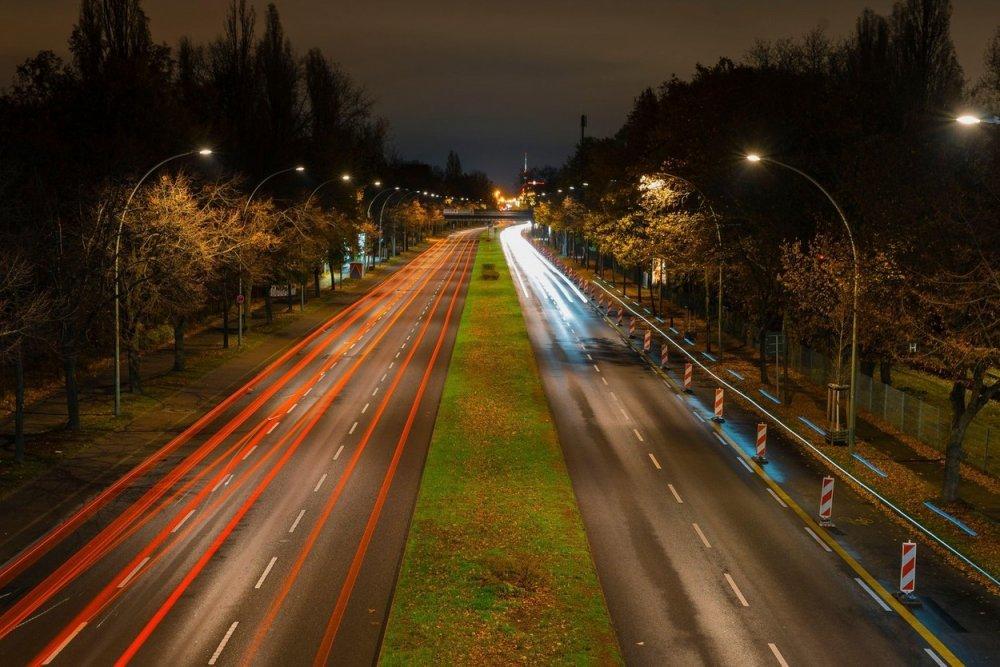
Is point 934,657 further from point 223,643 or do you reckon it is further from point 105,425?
point 105,425

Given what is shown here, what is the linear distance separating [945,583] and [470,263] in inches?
3967

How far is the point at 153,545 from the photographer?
67.9 feet

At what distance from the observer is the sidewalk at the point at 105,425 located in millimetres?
23906

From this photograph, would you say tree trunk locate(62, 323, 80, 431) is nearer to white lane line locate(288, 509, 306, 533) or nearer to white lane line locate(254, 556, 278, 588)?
white lane line locate(288, 509, 306, 533)

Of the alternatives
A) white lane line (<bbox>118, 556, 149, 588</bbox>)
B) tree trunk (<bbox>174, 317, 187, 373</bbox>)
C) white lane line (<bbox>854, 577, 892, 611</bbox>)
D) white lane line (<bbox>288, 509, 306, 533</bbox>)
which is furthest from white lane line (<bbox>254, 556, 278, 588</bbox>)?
tree trunk (<bbox>174, 317, 187, 373</bbox>)

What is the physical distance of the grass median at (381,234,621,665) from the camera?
15.9 m

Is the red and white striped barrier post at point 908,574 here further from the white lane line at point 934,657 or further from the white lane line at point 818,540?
the white lane line at point 818,540

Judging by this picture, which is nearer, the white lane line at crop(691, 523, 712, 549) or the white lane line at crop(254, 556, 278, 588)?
the white lane line at crop(254, 556, 278, 588)

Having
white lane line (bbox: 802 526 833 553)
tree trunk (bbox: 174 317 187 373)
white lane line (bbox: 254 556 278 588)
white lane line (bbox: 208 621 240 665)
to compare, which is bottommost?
white lane line (bbox: 802 526 833 553)

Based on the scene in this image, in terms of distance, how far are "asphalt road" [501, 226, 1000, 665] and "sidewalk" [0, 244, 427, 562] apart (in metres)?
13.6

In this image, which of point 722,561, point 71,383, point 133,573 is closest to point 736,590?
→ point 722,561

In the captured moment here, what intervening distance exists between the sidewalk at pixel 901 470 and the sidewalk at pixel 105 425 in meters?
21.6

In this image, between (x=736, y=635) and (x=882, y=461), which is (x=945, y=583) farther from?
(x=882, y=461)

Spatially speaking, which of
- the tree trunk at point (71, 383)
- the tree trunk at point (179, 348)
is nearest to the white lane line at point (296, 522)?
the tree trunk at point (71, 383)
